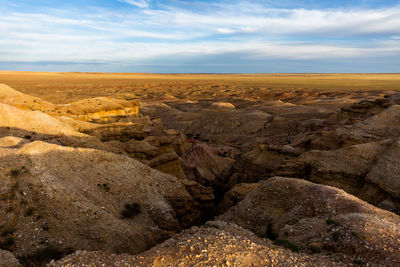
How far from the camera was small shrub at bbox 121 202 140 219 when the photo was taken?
1792 cm

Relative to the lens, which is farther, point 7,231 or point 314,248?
point 7,231

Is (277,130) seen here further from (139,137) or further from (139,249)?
(139,249)

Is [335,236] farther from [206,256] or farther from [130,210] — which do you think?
[130,210]

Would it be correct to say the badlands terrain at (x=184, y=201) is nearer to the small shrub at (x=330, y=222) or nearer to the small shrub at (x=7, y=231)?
the small shrub at (x=7, y=231)

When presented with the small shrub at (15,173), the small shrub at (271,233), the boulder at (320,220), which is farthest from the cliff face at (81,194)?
the small shrub at (271,233)

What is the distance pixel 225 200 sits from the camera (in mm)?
25266

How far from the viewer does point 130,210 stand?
1836 cm

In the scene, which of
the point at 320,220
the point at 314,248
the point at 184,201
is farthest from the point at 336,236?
the point at 184,201

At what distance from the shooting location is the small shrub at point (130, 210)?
17922mm

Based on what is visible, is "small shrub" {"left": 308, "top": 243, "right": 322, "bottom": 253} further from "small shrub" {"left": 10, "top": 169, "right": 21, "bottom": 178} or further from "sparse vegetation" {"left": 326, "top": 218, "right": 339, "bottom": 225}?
"small shrub" {"left": 10, "top": 169, "right": 21, "bottom": 178}

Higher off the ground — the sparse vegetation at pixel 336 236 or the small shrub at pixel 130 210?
the sparse vegetation at pixel 336 236

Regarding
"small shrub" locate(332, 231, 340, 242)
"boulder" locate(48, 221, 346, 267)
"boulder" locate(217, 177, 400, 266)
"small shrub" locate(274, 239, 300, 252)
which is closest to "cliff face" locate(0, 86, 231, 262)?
"boulder" locate(48, 221, 346, 267)

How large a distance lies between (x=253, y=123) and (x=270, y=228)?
4800 centimetres

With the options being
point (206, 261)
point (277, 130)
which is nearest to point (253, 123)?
point (277, 130)
